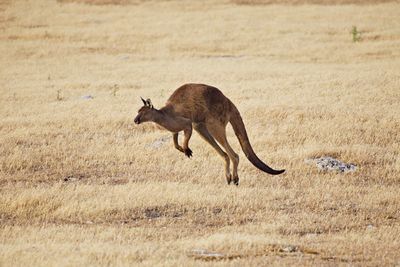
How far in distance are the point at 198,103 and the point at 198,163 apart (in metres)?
2.17

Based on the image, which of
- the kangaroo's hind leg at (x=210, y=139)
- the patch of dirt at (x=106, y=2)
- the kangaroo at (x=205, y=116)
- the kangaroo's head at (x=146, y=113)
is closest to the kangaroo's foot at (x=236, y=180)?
the kangaroo at (x=205, y=116)

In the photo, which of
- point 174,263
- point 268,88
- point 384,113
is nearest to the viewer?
point 174,263

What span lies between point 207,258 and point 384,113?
35.6 ft

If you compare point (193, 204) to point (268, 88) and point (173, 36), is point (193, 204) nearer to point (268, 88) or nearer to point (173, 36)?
point (268, 88)

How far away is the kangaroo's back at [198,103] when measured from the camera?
42.5ft

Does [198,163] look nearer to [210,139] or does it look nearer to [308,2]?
[210,139]

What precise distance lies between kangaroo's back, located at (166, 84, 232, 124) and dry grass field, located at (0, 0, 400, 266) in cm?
132

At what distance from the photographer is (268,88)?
23.0m

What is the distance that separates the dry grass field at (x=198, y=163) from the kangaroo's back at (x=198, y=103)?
4.32 ft

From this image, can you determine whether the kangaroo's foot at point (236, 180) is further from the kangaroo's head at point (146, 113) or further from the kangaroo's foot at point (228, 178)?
the kangaroo's head at point (146, 113)

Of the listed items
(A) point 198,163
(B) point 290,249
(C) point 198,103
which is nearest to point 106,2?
(A) point 198,163

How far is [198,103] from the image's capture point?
13.0 metres

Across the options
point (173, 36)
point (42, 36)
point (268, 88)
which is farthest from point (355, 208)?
point (42, 36)

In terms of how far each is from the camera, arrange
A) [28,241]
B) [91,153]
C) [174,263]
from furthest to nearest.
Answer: [91,153] → [28,241] → [174,263]
